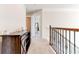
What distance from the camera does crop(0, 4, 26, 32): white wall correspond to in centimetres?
370

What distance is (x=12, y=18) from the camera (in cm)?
407

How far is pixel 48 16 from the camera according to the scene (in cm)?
613

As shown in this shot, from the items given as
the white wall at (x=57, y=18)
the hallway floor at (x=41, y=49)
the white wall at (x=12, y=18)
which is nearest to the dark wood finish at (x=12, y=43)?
the hallway floor at (x=41, y=49)

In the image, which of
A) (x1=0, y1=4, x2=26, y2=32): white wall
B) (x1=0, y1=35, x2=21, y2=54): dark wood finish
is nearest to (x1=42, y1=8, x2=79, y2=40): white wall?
(x1=0, y1=4, x2=26, y2=32): white wall

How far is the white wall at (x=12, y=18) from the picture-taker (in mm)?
Answer: 3703

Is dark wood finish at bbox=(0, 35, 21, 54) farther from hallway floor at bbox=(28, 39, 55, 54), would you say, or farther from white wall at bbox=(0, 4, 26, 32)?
white wall at bbox=(0, 4, 26, 32)

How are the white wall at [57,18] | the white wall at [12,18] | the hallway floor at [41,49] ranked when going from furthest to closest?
the white wall at [57,18] < the white wall at [12,18] < the hallway floor at [41,49]

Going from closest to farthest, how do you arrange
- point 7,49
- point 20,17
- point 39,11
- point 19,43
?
point 7,49
point 19,43
point 20,17
point 39,11

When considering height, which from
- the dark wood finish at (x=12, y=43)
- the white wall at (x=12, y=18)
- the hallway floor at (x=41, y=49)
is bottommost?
the hallway floor at (x=41, y=49)

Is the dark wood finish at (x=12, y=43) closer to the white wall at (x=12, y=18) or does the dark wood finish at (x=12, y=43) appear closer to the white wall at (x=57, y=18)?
the white wall at (x=12, y=18)

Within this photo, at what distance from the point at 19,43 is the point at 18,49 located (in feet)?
0.49
